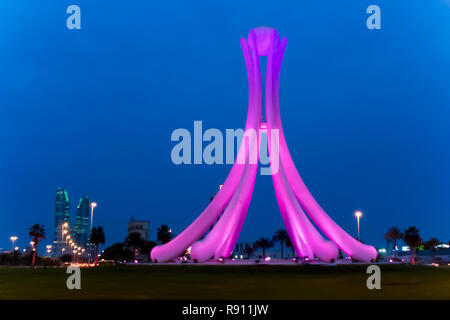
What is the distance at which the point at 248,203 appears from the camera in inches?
1059

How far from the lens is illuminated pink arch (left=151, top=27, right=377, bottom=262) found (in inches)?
994

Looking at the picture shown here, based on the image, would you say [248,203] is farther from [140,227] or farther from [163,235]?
[140,227]

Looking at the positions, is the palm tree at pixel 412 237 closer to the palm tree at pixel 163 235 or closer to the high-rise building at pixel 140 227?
the palm tree at pixel 163 235

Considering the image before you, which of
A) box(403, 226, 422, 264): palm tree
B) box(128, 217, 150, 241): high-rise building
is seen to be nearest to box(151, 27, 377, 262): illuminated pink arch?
box(403, 226, 422, 264): palm tree

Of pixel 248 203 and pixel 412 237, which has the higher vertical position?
pixel 248 203

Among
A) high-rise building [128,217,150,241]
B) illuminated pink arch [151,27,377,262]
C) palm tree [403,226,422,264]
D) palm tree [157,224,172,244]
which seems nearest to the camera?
illuminated pink arch [151,27,377,262]

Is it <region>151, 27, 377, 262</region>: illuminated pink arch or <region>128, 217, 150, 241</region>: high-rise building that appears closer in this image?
<region>151, 27, 377, 262</region>: illuminated pink arch

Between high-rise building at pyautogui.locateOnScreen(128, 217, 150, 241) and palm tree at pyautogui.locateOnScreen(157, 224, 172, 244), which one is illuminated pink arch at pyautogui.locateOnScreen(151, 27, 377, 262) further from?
high-rise building at pyautogui.locateOnScreen(128, 217, 150, 241)

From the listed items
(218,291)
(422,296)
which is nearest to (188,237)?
(218,291)

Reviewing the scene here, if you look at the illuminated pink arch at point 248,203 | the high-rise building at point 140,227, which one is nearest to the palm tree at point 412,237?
the illuminated pink arch at point 248,203

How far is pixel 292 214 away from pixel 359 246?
157 inches

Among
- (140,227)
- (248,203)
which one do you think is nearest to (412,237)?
(248,203)

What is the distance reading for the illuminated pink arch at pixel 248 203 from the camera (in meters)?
25.2
